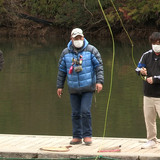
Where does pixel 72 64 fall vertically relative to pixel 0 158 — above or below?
above

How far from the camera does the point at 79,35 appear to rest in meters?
7.72

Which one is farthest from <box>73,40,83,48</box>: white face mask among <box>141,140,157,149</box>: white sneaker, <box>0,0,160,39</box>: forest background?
<box>0,0,160,39</box>: forest background

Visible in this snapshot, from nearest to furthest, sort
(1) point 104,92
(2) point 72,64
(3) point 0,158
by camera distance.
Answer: (3) point 0,158 < (2) point 72,64 < (1) point 104,92

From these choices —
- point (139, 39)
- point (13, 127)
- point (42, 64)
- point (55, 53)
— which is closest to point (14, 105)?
point (13, 127)

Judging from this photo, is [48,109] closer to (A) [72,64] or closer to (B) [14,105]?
(B) [14,105]

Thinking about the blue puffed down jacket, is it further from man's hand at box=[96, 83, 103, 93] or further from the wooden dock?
the wooden dock

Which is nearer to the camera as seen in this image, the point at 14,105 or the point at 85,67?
the point at 85,67

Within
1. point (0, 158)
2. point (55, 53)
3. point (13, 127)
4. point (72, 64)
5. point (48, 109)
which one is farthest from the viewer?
point (55, 53)

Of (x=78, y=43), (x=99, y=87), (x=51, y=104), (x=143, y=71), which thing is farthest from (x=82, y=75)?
(x=51, y=104)

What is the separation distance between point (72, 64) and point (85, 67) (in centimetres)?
17

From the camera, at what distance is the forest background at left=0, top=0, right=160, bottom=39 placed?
40125mm

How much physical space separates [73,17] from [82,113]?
119 ft

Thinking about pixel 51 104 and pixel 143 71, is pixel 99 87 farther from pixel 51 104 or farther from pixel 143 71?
pixel 51 104

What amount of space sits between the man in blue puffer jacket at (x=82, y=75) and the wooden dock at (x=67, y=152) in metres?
0.26
